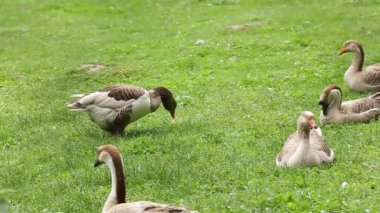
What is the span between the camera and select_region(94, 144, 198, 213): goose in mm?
6895

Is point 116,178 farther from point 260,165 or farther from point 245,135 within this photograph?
point 245,135

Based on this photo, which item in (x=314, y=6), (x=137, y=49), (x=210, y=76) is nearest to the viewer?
(x=210, y=76)

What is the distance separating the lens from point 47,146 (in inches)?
495

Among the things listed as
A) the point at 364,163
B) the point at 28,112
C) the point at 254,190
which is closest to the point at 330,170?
the point at 364,163

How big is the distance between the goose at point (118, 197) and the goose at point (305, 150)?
2720 millimetres

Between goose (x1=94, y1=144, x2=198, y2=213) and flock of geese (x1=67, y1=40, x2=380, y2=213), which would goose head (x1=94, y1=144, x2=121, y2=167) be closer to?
goose (x1=94, y1=144, x2=198, y2=213)

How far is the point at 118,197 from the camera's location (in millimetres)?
7746

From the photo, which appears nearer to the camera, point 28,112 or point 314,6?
point 28,112

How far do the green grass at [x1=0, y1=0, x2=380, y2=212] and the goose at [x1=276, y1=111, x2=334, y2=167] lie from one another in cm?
17

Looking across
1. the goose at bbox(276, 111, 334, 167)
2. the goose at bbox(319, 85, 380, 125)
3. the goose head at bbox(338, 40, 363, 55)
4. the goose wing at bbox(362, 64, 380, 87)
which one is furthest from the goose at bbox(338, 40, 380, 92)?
the goose at bbox(276, 111, 334, 167)

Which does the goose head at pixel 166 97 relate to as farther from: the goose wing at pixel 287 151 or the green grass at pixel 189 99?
the goose wing at pixel 287 151

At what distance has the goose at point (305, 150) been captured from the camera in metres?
9.70

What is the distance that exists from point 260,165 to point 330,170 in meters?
0.97

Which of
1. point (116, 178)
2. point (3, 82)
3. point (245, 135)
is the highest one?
point (116, 178)
